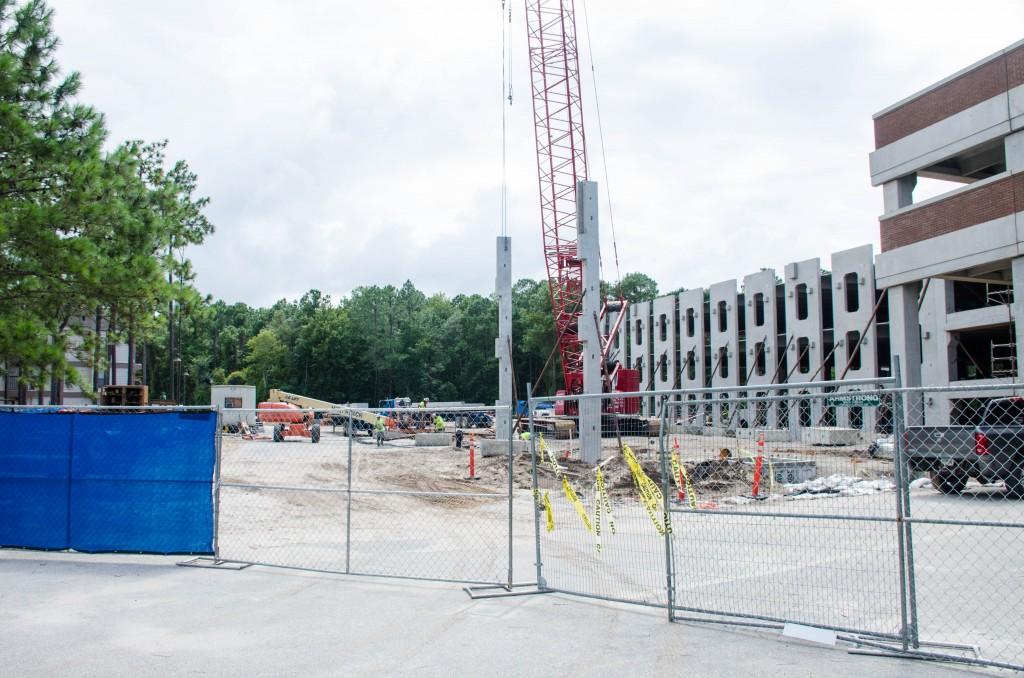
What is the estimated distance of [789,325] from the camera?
46.7 meters

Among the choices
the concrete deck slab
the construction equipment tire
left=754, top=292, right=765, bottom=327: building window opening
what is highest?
left=754, top=292, right=765, bottom=327: building window opening

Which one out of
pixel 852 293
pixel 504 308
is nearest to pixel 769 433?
pixel 504 308

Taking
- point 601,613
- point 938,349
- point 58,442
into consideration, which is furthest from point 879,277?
point 58,442

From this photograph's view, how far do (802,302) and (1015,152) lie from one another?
1022 inches

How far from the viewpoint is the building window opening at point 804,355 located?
1813 inches

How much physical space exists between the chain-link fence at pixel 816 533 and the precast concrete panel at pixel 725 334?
1552 inches

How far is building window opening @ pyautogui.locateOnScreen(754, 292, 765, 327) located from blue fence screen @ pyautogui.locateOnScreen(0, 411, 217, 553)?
1760 inches

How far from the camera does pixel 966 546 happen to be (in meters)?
10.9

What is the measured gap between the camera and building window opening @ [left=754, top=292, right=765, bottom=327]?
5016 centimetres

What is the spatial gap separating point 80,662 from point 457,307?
11441 centimetres

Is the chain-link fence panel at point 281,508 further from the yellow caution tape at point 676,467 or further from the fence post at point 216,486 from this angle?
the yellow caution tape at point 676,467

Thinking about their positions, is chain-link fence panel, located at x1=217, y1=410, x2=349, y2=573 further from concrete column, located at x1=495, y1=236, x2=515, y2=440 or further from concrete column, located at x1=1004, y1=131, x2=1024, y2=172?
concrete column, located at x1=1004, y1=131, x2=1024, y2=172

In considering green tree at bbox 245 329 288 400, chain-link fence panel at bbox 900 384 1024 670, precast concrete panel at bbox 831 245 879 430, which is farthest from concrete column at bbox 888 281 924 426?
green tree at bbox 245 329 288 400

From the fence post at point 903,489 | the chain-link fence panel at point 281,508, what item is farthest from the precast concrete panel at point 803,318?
the fence post at point 903,489
